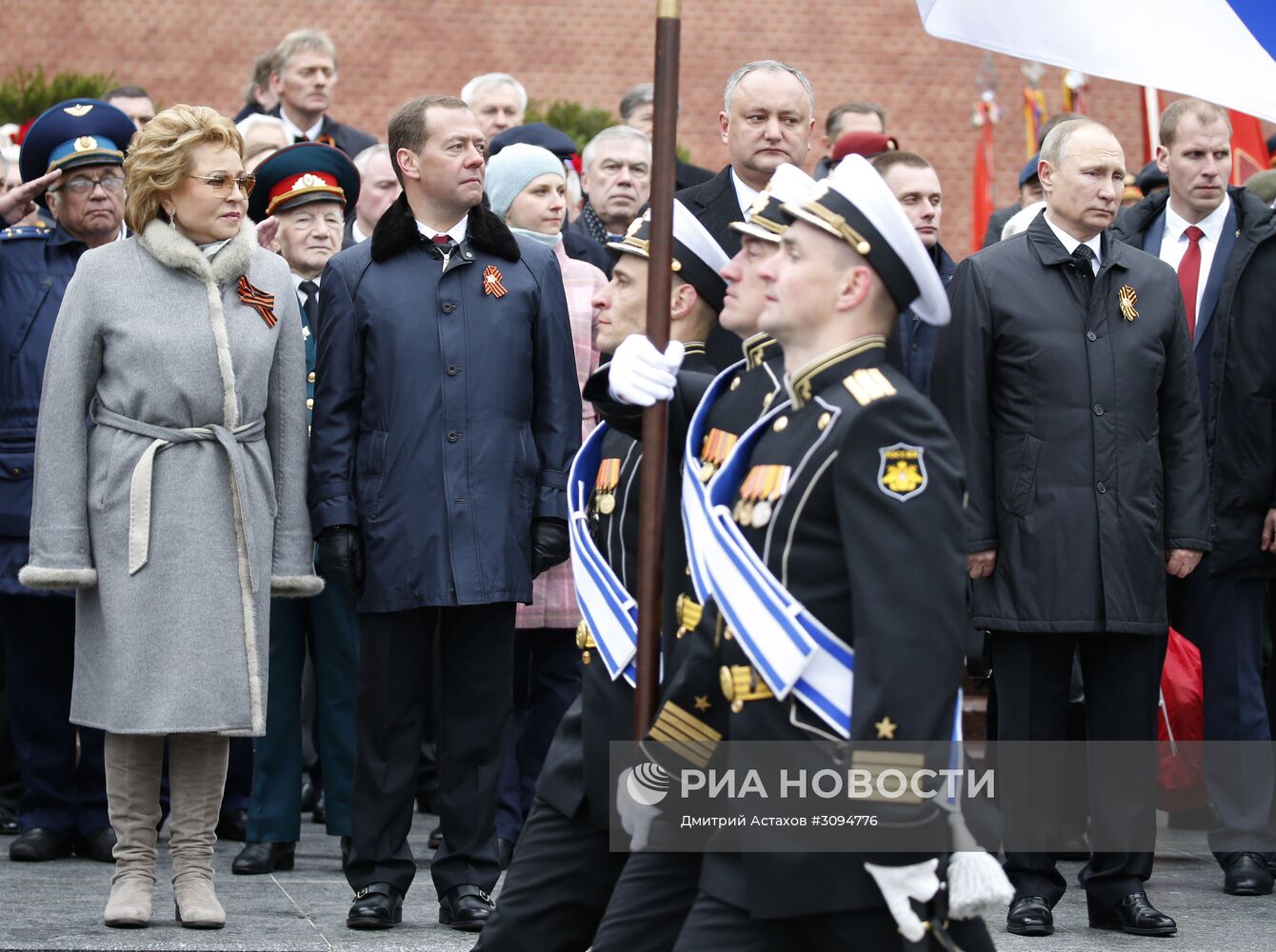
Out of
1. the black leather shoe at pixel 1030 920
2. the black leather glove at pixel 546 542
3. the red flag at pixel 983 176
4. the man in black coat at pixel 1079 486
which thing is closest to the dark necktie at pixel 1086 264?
the man in black coat at pixel 1079 486

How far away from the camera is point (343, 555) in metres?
6.12

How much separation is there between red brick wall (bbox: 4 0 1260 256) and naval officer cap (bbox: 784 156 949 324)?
1545 centimetres

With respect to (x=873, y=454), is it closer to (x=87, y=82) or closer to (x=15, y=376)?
(x=15, y=376)

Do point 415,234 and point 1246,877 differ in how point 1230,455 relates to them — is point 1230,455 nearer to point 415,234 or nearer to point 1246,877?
point 1246,877

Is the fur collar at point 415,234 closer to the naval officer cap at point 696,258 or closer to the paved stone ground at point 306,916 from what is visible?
the naval officer cap at point 696,258

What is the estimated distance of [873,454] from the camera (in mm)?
3576

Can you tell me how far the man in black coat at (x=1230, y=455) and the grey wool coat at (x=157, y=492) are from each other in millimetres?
3265

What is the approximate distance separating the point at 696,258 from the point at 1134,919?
8.82 feet

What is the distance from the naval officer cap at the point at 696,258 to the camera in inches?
185

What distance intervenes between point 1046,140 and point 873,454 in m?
3.51

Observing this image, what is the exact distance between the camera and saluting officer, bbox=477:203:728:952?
169 inches

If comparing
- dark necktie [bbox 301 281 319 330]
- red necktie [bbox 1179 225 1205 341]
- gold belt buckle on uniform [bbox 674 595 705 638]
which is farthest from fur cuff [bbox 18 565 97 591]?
red necktie [bbox 1179 225 1205 341]

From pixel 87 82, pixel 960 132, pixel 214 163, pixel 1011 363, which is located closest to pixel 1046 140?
pixel 1011 363

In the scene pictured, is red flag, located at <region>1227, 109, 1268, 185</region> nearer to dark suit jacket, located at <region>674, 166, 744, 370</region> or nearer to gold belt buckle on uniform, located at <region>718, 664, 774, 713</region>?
dark suit jacket, located at <region>674, 166, 744, 370</region>
